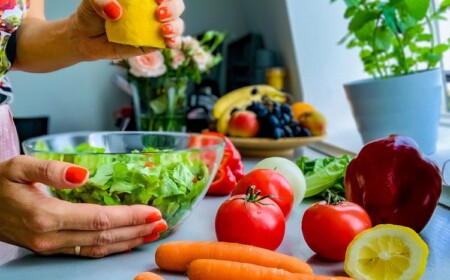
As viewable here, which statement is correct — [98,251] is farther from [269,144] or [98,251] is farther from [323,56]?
[323,56]

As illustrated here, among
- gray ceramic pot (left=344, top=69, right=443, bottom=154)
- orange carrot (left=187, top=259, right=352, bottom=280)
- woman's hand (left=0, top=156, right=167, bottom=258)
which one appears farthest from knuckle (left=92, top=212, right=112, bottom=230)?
gray ceramic pot (left=344, top=69, right=443, bottom=154)

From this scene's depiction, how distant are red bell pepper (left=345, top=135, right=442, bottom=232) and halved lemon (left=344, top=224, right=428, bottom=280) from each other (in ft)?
0.59

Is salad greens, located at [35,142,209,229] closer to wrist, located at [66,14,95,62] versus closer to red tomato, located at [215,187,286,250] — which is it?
red tomato, located at [215,187,286,250]

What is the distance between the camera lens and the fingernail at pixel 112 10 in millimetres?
735

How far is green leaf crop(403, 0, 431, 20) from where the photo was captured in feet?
4.10

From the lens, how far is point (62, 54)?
1094 mm

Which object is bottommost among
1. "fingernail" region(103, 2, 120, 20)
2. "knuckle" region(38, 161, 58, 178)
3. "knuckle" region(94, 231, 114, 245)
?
"knuckle" region(94, 231, 114, 245)

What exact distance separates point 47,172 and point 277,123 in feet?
3.47

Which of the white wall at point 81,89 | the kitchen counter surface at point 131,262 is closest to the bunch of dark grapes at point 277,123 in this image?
the kitchen counter surface at point 131,262

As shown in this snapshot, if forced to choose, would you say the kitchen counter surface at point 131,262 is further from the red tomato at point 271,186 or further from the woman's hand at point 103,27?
the woman's hand at point 103,27

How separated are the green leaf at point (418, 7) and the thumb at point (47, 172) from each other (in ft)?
2.93

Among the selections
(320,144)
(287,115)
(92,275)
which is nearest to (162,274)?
(92,275)

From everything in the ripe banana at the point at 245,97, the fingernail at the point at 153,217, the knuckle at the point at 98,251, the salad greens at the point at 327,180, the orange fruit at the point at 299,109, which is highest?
the fingernail at the point at 153,217

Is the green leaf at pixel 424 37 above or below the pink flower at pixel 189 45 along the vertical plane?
below
